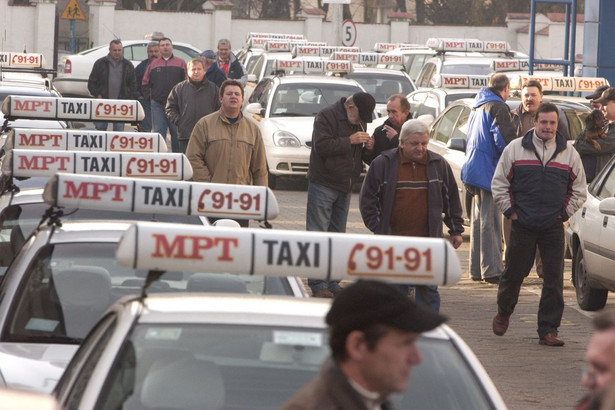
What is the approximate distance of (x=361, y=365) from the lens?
319 centimetres

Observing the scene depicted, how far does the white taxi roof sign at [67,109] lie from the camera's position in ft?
40.4

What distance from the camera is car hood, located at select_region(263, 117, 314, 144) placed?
64.6ft

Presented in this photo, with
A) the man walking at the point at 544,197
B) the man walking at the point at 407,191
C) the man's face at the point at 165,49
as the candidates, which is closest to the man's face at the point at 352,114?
the man walking at the point at 407,191

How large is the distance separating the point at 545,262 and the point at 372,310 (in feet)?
22.4

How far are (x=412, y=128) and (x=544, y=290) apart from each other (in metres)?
1.48

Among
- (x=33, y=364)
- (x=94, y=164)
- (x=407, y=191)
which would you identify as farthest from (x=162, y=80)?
(x=33, y=364)

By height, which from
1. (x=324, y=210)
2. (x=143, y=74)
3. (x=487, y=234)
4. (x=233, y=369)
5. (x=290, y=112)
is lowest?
(x=487, y=234)

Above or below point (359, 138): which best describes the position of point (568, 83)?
above

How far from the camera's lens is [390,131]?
11219 millimetres

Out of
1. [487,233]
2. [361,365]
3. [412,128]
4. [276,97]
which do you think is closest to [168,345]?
[361,365]

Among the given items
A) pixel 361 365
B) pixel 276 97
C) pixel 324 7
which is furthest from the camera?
pixel 324 7

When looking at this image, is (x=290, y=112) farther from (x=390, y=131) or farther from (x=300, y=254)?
(x=300, y=254)

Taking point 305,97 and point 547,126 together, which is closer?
point 547,126

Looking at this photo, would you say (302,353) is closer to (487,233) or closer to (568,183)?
(568,183)
